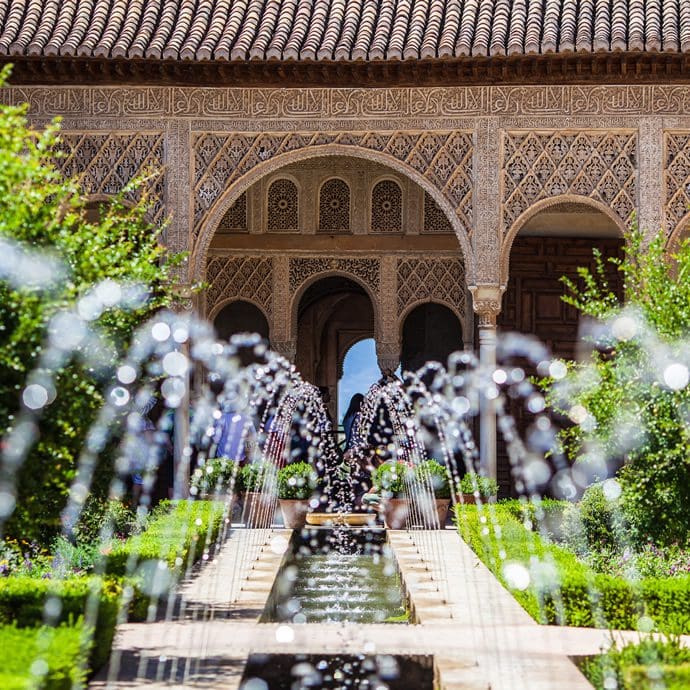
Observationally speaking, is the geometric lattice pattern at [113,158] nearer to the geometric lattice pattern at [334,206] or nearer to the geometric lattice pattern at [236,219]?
the geometric lattice pattern at [236,219]

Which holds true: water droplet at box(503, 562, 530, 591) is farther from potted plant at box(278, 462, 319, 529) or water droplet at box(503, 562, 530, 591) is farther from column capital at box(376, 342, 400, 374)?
column capital at box(376, 342, 400, 374)

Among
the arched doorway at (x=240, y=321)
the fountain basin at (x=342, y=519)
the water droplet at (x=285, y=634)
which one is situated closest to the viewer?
the water droplet at (x=285, y=634)

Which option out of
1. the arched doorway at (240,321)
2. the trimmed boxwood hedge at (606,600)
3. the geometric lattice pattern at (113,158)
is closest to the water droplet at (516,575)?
the trimmed boxwood hedge at (606,600)

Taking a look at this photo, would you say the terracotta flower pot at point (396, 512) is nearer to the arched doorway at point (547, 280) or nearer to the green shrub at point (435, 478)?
the green shrub at point (435, 478)

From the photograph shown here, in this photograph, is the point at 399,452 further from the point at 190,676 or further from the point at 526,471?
the point at 190,676

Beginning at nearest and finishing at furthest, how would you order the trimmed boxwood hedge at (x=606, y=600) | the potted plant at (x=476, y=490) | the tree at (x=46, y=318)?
the tree at (x=46, y=318) → the trimmed boxwood hedge at (x=606, y=600) → the potted plant at (x=476, y=490)

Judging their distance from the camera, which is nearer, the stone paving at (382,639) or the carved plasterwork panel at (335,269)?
the stone paving at (382,639)

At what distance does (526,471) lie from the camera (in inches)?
685

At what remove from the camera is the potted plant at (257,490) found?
13.8 metres

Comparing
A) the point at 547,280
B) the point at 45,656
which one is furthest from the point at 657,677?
the point at 547,280

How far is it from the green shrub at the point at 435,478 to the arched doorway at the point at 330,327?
6089mm

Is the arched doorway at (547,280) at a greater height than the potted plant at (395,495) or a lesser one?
greater

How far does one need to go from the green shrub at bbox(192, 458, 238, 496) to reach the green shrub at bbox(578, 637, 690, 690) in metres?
8.10

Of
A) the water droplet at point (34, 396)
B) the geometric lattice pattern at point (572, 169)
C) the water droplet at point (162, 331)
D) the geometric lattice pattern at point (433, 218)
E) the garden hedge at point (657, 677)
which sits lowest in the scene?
the garden hedge at point (657, 677)
